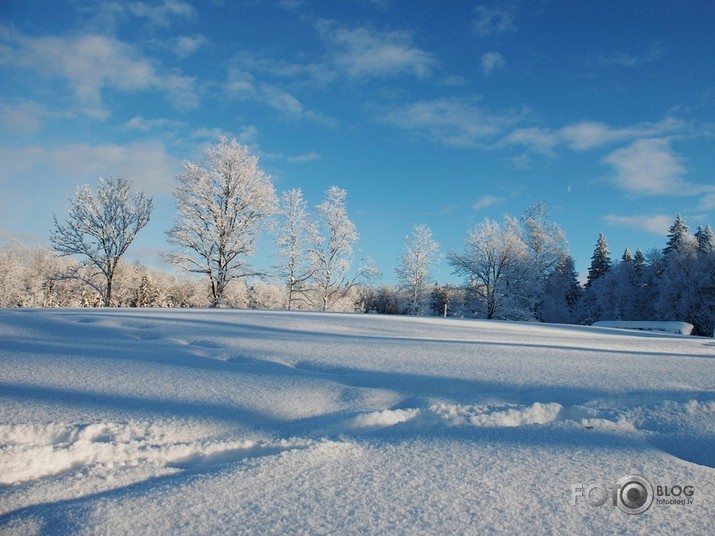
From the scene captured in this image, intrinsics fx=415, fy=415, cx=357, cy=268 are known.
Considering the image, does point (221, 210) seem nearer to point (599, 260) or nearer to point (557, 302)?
point (557, 302)

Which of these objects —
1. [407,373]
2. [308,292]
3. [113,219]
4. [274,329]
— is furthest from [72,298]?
[407,373]

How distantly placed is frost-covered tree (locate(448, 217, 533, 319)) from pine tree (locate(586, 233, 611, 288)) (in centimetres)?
2213

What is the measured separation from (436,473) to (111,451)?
5.79ft

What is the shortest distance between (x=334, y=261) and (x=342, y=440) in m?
20.6

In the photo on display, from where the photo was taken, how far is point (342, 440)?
7.91 ft

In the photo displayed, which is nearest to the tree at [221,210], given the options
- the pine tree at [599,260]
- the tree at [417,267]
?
the tree at [417,267]

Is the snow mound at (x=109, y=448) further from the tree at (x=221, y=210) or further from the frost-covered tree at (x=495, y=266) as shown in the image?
the frost-covered tree at (x=495, y=266)

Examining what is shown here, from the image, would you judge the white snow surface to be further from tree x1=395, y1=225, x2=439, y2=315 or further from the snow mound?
tree x1=395, y1=225, x2=439, y2=315

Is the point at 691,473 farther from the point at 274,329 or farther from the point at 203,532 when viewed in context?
the point at 274,329

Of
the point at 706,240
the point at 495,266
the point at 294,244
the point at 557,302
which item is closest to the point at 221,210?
the point at 294,244

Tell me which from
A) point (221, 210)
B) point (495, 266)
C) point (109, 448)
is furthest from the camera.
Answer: point (495, 266)

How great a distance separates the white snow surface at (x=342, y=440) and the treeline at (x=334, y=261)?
49.3 ft

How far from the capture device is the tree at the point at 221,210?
60.7 ft

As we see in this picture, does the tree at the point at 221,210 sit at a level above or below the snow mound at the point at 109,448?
above
